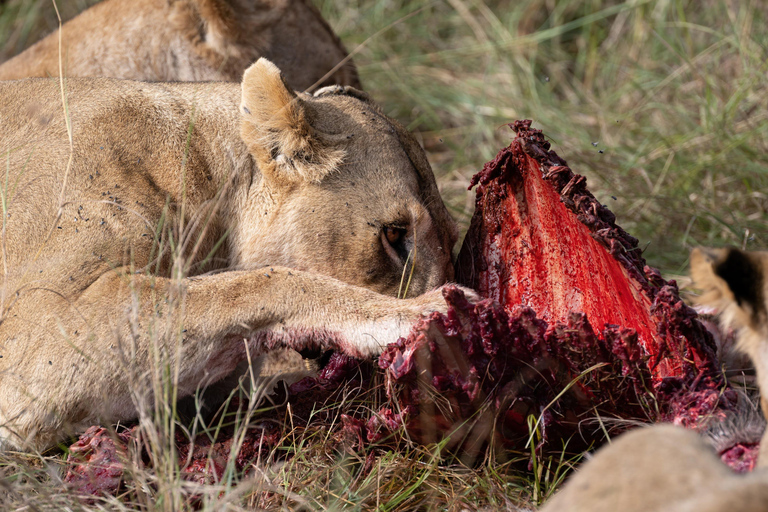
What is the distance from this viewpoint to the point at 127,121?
3.17 meters

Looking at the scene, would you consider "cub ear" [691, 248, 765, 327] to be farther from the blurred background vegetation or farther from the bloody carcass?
the blurred background vegetation

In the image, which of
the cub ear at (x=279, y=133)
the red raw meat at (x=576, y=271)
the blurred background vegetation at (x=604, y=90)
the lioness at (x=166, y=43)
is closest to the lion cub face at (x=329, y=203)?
the cub ear at (x=279, y=133)

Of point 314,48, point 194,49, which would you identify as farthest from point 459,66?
point 194,49

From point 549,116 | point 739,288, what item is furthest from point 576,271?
point 549,116

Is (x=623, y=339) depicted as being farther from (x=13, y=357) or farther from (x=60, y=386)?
(x=13, y=357)

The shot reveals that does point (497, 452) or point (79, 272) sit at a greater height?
point (79, 272)

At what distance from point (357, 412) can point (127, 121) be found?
146 cm

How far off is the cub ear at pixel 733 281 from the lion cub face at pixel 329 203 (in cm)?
134

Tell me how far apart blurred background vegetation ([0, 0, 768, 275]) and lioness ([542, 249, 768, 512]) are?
7.66ft

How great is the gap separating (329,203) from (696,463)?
6.29 feet

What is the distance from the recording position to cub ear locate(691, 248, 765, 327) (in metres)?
1.85

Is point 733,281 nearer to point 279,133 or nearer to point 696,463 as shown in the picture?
point 696,463

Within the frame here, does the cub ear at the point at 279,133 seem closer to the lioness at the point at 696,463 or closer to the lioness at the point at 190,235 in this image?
the lioness at the point at 190,235

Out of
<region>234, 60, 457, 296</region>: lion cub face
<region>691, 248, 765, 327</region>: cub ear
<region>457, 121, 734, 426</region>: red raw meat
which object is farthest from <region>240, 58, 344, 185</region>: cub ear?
<region>691, 248, 765, 327</region>: cub ear
